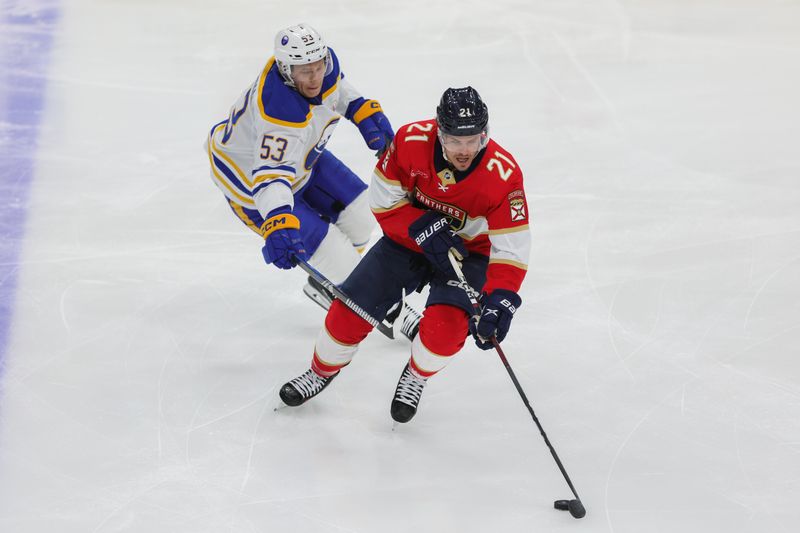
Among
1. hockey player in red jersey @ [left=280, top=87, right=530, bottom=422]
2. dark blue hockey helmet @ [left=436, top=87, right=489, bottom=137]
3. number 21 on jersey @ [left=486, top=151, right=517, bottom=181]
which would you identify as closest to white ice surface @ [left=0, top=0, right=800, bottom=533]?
hockey player in red jersey @ [left=280, top=87, right=530, bottom=422]

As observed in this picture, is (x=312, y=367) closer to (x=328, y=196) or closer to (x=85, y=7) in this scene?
(x=328, y=196)

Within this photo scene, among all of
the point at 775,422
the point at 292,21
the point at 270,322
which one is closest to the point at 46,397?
the point at 270,322

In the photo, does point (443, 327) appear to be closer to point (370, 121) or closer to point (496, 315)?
point (496, 315)

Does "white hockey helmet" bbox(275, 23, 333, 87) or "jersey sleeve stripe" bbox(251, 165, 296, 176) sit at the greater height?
"white hockey helmet" bbox(275, 23, 333, 87)

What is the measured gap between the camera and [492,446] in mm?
2881

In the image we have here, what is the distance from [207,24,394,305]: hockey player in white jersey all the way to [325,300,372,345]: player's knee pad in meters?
0.21

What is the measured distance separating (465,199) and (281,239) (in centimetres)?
60

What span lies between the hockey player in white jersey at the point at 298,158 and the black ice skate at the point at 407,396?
0.51 m

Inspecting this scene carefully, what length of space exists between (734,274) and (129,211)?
265 cm

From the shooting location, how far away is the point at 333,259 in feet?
10.7

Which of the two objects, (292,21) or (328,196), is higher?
(328,196)

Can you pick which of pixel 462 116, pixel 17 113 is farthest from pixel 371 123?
pixel 17 113

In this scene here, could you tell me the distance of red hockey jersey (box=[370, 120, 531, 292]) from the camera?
2.63 metres

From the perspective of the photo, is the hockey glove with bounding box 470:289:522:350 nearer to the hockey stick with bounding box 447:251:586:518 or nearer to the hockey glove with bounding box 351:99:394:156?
the hockey stick with bounding box 447:251:586:518
